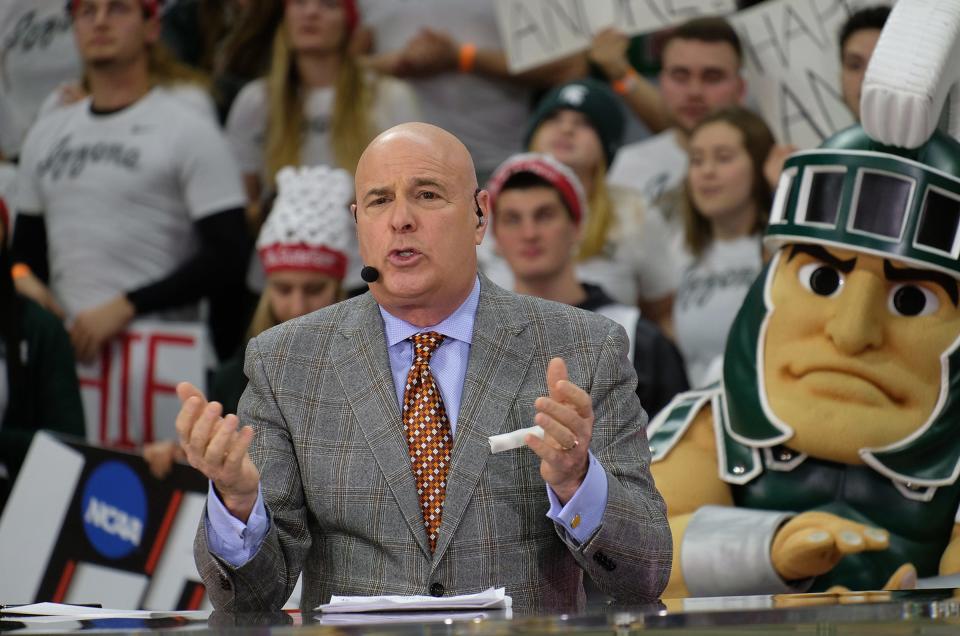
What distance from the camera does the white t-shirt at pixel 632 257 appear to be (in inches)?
200

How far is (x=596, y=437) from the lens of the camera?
2.31 m

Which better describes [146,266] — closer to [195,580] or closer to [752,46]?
[195,580]

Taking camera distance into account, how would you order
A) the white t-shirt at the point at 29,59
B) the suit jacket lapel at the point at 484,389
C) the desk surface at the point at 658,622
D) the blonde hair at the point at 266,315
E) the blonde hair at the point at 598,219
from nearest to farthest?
the desk surface at the point at 658,622
the suit jacket lapel at the point at 484,389
the blonde hair at the point at 266,315
the blonde hair at the point at 598,219
the white t-shirt at the point at 29,59

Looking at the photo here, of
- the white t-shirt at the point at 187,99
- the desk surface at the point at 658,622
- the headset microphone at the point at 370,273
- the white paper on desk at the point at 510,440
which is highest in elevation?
the white t-shirt at the point at 187,99

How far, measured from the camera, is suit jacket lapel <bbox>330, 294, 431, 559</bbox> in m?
2.24

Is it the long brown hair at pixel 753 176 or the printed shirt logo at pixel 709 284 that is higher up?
the long brown hair at pixel 753 176

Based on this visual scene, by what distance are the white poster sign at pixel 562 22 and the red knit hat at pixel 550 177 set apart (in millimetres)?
706

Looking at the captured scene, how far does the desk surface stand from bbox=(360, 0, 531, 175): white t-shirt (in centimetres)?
364

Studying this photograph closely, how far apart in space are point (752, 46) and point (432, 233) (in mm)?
3069

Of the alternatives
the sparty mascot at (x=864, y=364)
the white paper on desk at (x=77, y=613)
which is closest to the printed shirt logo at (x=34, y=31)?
the sparty mascot at (x=864, y=364)

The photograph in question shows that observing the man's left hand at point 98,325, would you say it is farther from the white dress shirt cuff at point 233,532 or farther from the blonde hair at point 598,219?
the white dress shirt cuff at point 233,532

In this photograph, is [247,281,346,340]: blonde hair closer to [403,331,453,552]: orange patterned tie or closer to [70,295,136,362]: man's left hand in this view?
[70,295,136,362]: man's left hand

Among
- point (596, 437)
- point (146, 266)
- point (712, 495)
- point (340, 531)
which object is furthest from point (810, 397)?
point (146, 266)

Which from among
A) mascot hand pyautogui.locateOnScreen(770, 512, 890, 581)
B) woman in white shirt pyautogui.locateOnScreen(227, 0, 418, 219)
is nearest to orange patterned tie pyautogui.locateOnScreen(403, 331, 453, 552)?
mascot hand pyautogui.locateOnScreen(770, 512, 890, 581)
